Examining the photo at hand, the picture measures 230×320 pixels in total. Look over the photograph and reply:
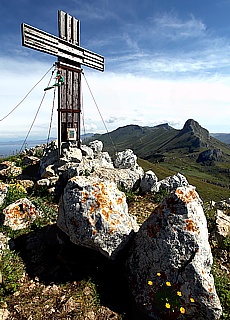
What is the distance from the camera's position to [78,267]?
766cm

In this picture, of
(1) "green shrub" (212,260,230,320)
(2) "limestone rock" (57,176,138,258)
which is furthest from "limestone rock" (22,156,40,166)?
(1) "green shrub" (212,260,230,320)

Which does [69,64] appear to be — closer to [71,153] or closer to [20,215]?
[71,153]

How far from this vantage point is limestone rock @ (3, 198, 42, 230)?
30.0ft

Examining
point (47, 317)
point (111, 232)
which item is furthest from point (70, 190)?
point (47, 317)

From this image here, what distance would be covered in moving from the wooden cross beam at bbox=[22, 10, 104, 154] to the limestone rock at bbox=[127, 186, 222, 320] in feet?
31.1

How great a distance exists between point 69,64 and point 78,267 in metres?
11.7

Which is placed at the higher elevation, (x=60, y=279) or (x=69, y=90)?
(x=69, y=90)

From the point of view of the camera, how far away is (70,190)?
815cm

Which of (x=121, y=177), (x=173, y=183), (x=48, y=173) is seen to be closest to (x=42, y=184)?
(x=48, y=173)

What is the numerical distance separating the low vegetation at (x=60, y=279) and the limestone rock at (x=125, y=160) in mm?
8463

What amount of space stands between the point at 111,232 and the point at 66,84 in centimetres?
1037

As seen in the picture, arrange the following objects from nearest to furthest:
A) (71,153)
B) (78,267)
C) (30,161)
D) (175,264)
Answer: (175,264) < (78,267) < (71,153) < (30,161)

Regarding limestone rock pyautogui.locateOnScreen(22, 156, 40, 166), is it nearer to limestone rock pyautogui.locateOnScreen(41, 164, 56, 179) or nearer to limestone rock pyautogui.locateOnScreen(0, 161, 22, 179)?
limestone rock pyautogui.locateOnScreen(0, 161, 22, 179)

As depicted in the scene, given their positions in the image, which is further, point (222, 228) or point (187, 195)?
point (222, 228)
